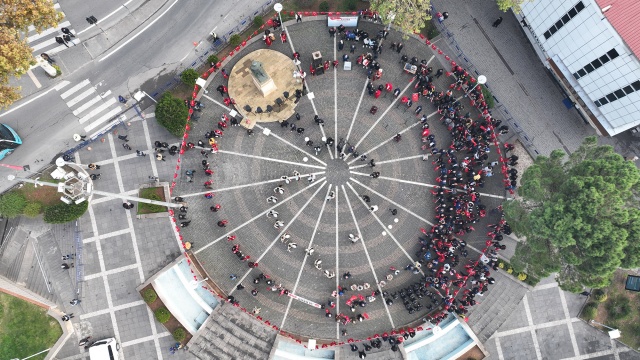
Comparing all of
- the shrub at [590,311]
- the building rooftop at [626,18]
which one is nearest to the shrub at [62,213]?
the building rooftop at [626,18]

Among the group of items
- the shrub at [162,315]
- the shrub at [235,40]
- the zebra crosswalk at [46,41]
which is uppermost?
the zebra crosswalk at [46,41]

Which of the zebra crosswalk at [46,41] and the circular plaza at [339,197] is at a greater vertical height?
the zebra crosswalk at [46,41]

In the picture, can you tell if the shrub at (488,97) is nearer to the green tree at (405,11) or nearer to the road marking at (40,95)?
the green tree at (405,11)

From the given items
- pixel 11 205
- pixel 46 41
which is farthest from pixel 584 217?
pixel 46 41

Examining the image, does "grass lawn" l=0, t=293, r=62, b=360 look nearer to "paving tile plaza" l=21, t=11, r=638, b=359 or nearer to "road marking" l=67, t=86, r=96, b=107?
"paving tile plaza" l=21, t=11, r=638, b=359

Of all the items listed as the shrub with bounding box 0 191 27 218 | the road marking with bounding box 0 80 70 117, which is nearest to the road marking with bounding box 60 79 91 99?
the road marking with bounding box 0 80 70 117

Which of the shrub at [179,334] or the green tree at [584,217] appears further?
the shrub at [179,334]
